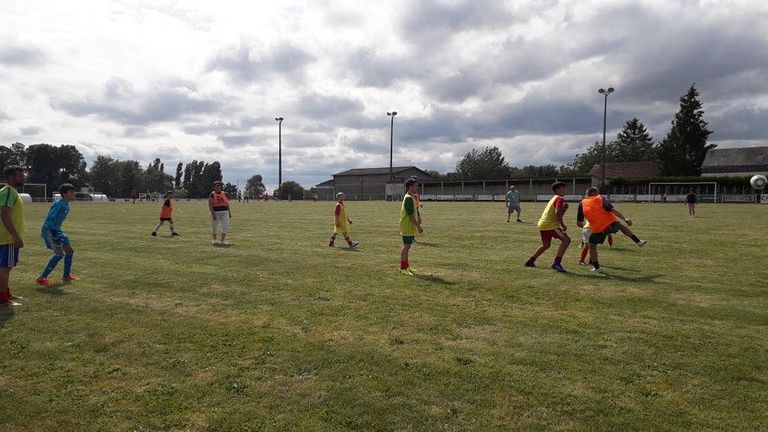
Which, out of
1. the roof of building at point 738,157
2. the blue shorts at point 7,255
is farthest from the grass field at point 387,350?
the roof of building at point 738,157

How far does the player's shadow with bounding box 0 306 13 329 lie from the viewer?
6493 mm

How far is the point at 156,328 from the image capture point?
20.2 feet

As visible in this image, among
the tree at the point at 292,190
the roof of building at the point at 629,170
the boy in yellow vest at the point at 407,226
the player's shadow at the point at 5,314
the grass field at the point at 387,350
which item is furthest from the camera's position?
the tree at the point at 292,190

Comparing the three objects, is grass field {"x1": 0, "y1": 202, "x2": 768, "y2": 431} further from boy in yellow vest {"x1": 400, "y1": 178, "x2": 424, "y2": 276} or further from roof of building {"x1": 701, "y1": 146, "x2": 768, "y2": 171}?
roof of building {"x1": 701, "y1": 146, "x2": 768, "y2": 171}

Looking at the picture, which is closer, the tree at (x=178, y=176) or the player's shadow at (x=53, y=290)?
the player's shadow at (x=53, y=290)

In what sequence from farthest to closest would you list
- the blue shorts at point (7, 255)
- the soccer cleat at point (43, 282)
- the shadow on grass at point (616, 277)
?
1. the shadow on grass at point (616, 277)
2. the soccer cleat at point (43, 282)
3. the blue shorts at point (7, 255)

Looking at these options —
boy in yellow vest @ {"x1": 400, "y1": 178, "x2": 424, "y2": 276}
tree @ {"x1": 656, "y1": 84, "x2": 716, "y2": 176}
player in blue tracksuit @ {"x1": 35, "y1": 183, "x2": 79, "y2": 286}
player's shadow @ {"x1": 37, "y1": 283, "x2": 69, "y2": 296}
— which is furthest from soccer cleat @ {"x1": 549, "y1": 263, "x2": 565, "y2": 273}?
tree @ {"x1": 656, "y1": 84, "x2": 716, "y2": 176}

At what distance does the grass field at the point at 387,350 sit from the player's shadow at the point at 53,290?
0.09m

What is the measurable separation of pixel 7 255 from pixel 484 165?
118368 millimetres

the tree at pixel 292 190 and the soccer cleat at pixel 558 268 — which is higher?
the tree at pixel 292 190

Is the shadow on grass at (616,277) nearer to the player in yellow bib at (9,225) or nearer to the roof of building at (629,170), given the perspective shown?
the player in yellow bib at (9,225)

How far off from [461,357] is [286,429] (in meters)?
2.08

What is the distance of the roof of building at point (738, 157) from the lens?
83.6 meters

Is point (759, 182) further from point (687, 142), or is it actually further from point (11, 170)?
point (11, 170)
